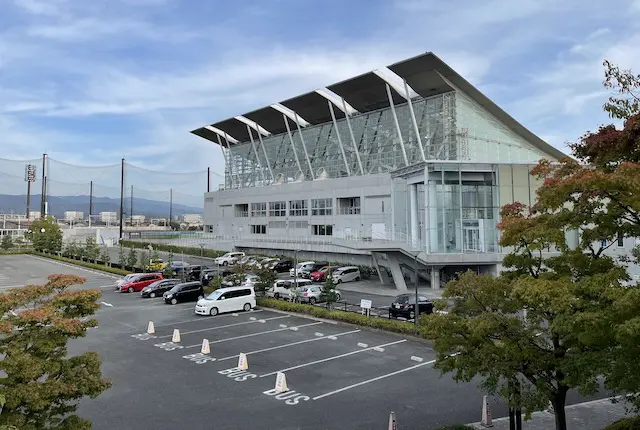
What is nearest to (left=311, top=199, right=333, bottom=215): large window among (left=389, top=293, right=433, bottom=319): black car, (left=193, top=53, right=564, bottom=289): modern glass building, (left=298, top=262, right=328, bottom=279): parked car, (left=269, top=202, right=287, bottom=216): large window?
(left=193, top=53, right=564, bottom=289): modern glass building

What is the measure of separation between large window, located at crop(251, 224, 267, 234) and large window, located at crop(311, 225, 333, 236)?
30.8 ft

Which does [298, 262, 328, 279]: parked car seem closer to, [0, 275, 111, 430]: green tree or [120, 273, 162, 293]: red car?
[120, 273, 162, 293]: red car

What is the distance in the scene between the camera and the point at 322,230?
47.8 m

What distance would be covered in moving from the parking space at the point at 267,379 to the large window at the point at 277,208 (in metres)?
31.2

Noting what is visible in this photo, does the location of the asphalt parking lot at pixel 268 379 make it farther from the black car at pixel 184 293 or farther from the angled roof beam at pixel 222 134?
the angled roof beam at pixel 222 134

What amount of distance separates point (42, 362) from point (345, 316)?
53.8ft

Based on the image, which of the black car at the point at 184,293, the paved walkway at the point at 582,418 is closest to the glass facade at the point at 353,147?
the black car at the point at 184,293

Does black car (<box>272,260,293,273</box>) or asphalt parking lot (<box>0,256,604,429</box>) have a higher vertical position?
black car (<box>272,260,293,273</box>)

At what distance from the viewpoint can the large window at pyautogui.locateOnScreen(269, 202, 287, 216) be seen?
53438 millimetres

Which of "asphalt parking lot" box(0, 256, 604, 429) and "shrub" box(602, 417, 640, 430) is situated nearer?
"shrub" box(602, 417, 640, 430)

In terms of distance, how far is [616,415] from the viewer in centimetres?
1112

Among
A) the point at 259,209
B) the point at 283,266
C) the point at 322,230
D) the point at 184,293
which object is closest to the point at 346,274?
the point at 283,266

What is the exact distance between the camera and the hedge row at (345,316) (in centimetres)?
1966

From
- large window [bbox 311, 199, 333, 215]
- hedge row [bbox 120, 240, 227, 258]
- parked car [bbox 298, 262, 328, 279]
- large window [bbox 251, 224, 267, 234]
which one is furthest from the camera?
hedge row [bbox 120, 240, 227, 258]
